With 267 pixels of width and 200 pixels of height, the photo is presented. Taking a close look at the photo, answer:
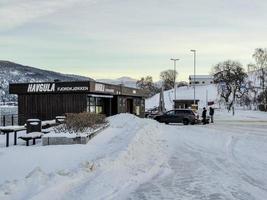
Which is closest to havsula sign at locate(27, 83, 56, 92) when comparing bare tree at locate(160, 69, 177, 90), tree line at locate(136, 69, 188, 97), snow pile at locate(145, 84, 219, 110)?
snow pile at locate(145, 84, 219, 110)

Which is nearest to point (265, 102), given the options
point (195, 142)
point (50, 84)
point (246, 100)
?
point (246, 100)

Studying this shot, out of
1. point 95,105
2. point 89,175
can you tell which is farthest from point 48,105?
point 89,175

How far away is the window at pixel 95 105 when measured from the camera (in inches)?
1748

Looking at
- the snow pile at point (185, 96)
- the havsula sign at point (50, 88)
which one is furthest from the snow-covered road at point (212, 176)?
the snow pile at point (185, 96)

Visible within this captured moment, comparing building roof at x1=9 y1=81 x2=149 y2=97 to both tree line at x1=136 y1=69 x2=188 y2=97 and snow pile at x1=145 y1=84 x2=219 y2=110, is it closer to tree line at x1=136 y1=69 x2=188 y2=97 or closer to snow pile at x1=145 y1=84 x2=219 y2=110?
snow pile at x1=145 y1=84 x2=219 y2=110

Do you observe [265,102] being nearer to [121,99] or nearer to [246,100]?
[246,100]

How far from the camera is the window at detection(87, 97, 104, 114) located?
44.4 meters

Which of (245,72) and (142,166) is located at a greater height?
(245,72)

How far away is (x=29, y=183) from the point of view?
974 centimetres

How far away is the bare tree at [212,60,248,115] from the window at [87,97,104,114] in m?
70.0

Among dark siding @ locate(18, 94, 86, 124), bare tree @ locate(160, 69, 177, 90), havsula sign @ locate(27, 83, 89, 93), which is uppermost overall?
bare tree @ locate(160, 69, 177, 90)

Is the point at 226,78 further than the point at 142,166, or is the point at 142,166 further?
the point at 226,78

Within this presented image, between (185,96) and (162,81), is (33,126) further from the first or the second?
(162,81)

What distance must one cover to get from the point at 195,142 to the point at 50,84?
23.7 meters
